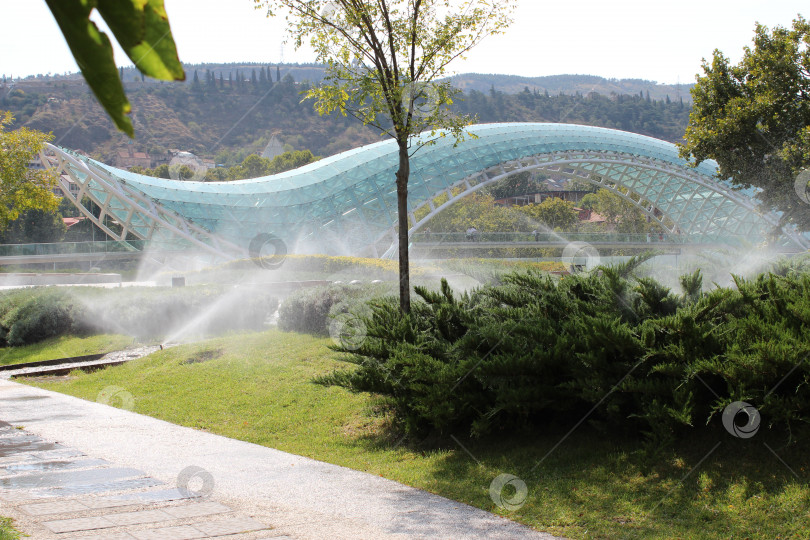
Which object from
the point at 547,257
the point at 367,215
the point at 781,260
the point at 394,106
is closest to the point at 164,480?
the point at 394,106

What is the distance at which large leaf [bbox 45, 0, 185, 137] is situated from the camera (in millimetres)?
1023

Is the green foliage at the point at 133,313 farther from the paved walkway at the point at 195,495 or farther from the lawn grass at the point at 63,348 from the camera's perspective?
the paved walkway at the point at 195,495

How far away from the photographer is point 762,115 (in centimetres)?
2305

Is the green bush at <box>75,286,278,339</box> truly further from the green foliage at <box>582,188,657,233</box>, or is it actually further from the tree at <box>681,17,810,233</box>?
the green foliage at <box>582,188,657,233</box>

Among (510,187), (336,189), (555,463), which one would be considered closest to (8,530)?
(555,463)

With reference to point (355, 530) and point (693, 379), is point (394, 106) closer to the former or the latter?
point (693, 379)

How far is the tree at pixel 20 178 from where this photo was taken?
1988 cm

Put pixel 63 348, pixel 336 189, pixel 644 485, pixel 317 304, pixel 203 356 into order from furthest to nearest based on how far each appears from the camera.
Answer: pixel 336 189
pixel 63 348
pixel 317 304
pixel 203 356
pixel 644 485

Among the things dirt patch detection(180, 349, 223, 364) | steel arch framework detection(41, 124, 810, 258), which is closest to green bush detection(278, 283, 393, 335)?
dirt patch detection(180, 349, 223, 364)

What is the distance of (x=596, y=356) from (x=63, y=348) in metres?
13.5

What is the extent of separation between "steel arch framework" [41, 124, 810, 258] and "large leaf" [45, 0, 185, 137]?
29.4 metres

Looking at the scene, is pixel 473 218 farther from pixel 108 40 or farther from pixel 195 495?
pixel 108 40

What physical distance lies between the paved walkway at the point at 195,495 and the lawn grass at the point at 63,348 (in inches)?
311

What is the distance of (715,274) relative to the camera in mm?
12570
